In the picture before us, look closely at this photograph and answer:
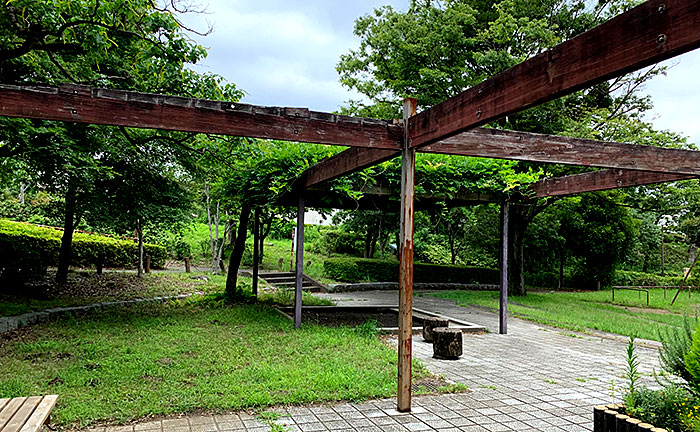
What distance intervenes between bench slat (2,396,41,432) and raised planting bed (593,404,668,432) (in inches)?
147

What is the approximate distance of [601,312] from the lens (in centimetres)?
1367

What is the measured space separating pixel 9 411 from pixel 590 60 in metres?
4.03

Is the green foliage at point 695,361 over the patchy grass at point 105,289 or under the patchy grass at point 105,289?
over

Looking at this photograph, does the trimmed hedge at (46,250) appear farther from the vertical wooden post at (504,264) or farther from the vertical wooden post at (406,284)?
the vertical wooden post at (504,264)

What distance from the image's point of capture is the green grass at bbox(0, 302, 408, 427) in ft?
14.0

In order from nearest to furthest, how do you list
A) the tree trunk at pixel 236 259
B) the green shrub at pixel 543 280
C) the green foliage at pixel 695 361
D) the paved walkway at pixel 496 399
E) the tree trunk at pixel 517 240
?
the green foliage at pixel 695 361 < the paved walkway at pixel 496 399 < the tree trunk at pixel 236 259 < the tree trunk at pixel 517 240 < the green shrub at pixel 543 280

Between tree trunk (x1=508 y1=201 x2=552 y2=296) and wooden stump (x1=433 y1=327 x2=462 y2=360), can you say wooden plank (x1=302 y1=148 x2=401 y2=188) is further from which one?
tree trunk (x1=508 y1=201 x2=552 y2=296)

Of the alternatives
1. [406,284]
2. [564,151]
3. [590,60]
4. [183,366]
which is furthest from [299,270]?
[590,60]

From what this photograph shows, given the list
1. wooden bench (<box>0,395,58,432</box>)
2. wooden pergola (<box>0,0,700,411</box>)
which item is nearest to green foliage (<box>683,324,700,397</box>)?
wooden pergola (<box>0,0,700,411</box>)

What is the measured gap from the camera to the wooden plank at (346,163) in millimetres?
4883

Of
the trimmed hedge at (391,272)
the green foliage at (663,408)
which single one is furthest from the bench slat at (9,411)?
the trimmed hedge at (391,272)

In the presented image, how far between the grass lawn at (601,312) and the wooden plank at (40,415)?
7722 millimetres

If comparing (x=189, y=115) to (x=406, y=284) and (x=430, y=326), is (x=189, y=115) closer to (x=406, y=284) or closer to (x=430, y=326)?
(x=406, y=284)

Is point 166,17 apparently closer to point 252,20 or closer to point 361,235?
point 252,20
